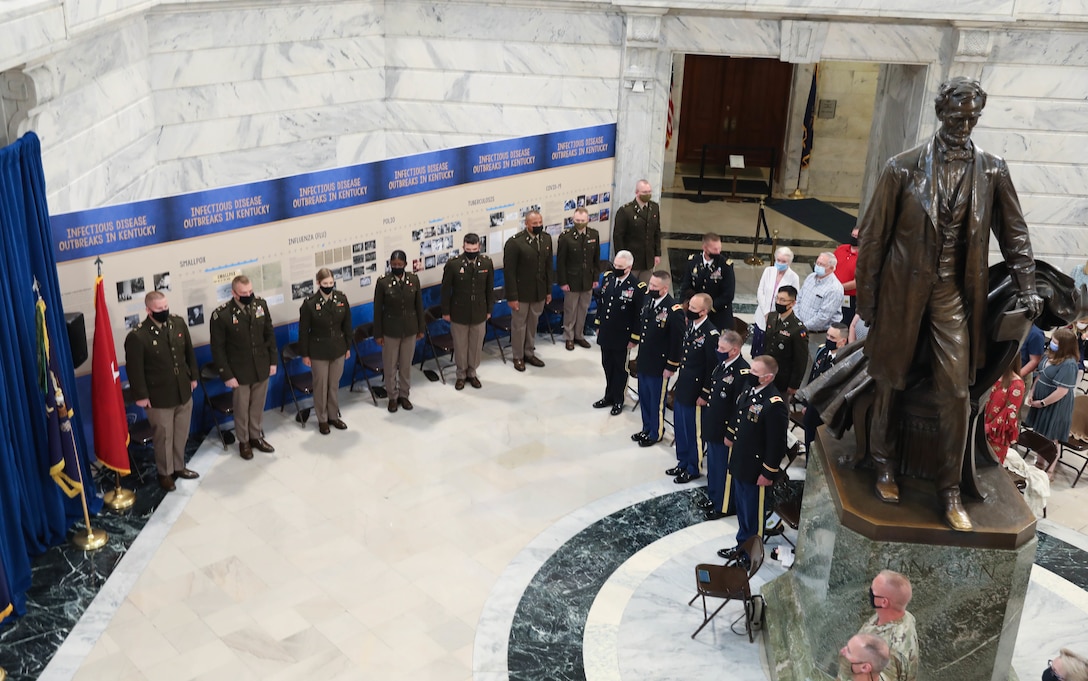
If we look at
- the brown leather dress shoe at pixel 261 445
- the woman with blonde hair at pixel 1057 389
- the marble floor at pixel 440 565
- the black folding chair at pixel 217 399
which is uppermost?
the woman with blonde hair at pixel 1057 389

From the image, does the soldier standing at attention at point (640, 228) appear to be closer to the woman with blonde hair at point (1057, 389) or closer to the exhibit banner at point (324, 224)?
the exhibit banner at point (324, 224)

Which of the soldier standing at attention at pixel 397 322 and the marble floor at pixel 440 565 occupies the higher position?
the soldier standing at attention at pixel 397 322

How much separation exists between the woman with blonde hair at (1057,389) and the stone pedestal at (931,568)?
134 inches

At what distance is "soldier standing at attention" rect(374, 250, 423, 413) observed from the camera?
1061 centimetres

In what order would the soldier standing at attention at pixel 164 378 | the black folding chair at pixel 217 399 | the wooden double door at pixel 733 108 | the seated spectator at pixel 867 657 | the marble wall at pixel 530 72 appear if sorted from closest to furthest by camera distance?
the seated spectator at pixel 867 657 < the soldier standing at attention at pixel 164 378 < the black folding chair at pixel 217 399 < the marble wall at pixel 530 72 < the wooden double door at pixel 733 108

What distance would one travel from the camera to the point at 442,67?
12.9 meters

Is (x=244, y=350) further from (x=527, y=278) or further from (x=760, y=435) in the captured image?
(x=760, y=435)

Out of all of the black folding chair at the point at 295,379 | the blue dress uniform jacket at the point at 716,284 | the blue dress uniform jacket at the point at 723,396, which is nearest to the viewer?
the blue dress uniform jacket at the point at 723,396

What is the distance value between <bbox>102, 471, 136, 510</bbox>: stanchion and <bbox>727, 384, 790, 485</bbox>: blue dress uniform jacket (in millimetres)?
5011

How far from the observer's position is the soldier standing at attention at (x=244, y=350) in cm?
958

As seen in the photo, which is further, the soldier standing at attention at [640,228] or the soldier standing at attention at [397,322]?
the soldier standing at attention at [640,228]

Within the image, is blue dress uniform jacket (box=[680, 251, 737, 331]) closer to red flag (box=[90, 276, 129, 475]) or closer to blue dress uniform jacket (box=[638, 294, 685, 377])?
blue dress uniform jacket (box=[638, 294, 685, 377])

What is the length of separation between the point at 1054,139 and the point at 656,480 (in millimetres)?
6798

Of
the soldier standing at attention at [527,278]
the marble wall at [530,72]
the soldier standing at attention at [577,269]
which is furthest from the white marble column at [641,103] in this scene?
the soldier standing at attention at [527,278]
